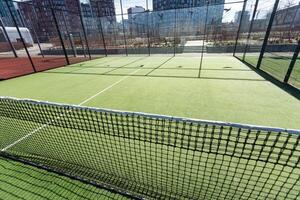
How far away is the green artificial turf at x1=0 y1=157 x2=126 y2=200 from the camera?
7.30 feet

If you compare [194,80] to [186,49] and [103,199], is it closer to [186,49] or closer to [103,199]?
[103,199]

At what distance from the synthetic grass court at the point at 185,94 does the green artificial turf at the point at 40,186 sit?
2.61 m

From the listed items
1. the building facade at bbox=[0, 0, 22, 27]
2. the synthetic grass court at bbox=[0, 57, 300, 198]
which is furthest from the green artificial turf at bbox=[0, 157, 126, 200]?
the building facade at bbox=[0, 0, 22, 27]

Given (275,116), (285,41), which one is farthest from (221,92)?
(285,41)

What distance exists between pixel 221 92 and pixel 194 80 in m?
1.70

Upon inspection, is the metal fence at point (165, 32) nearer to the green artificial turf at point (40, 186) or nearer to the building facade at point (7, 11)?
the building facade at point (7, 11)

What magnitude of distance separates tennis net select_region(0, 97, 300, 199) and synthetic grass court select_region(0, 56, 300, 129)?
1540mm

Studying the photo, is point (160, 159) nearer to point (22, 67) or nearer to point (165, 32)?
point (22, 67)

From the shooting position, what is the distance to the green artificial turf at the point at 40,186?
2226 millimetres

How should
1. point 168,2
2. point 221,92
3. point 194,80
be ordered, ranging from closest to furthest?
point 221,92
point 194,80
point 168,2

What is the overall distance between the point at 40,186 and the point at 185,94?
4.58m

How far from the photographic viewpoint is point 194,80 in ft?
24.0

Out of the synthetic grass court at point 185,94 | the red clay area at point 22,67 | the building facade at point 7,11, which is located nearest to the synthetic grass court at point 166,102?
the synthetic grass court at point 185,94

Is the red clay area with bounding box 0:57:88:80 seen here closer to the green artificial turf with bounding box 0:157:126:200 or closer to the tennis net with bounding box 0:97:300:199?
the tennis net with bounding box 0:97:300:199
